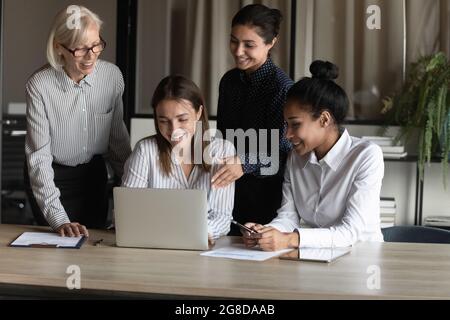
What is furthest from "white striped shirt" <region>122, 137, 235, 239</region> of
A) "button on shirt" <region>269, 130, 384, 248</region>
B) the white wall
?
the white wall

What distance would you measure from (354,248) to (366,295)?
0.60 meters

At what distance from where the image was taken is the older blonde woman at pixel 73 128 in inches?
112

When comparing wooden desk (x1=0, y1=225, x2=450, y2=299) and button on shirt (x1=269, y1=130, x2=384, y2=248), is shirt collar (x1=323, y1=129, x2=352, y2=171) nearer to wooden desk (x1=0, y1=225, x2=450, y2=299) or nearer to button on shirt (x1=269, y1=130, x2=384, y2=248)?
button on shirt (x1=269, y1=130, x2=384, y2=248)

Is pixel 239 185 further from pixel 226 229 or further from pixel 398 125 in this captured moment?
pixel 398 125

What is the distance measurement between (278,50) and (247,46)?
1.91 meters

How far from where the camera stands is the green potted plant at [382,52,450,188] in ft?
13.8

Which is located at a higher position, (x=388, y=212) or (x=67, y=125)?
(x=67, y=125)

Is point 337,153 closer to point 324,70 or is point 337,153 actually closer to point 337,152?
point 337,152

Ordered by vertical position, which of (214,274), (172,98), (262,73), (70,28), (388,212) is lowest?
(388,212)

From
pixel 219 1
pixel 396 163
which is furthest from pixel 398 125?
pixel 219 1

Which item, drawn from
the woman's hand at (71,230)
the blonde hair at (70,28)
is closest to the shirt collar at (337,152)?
the woman's hand at (71,230)

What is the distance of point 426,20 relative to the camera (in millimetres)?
4664

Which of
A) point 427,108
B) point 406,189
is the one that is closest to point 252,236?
point 427,108

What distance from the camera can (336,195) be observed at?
8.75 ft
